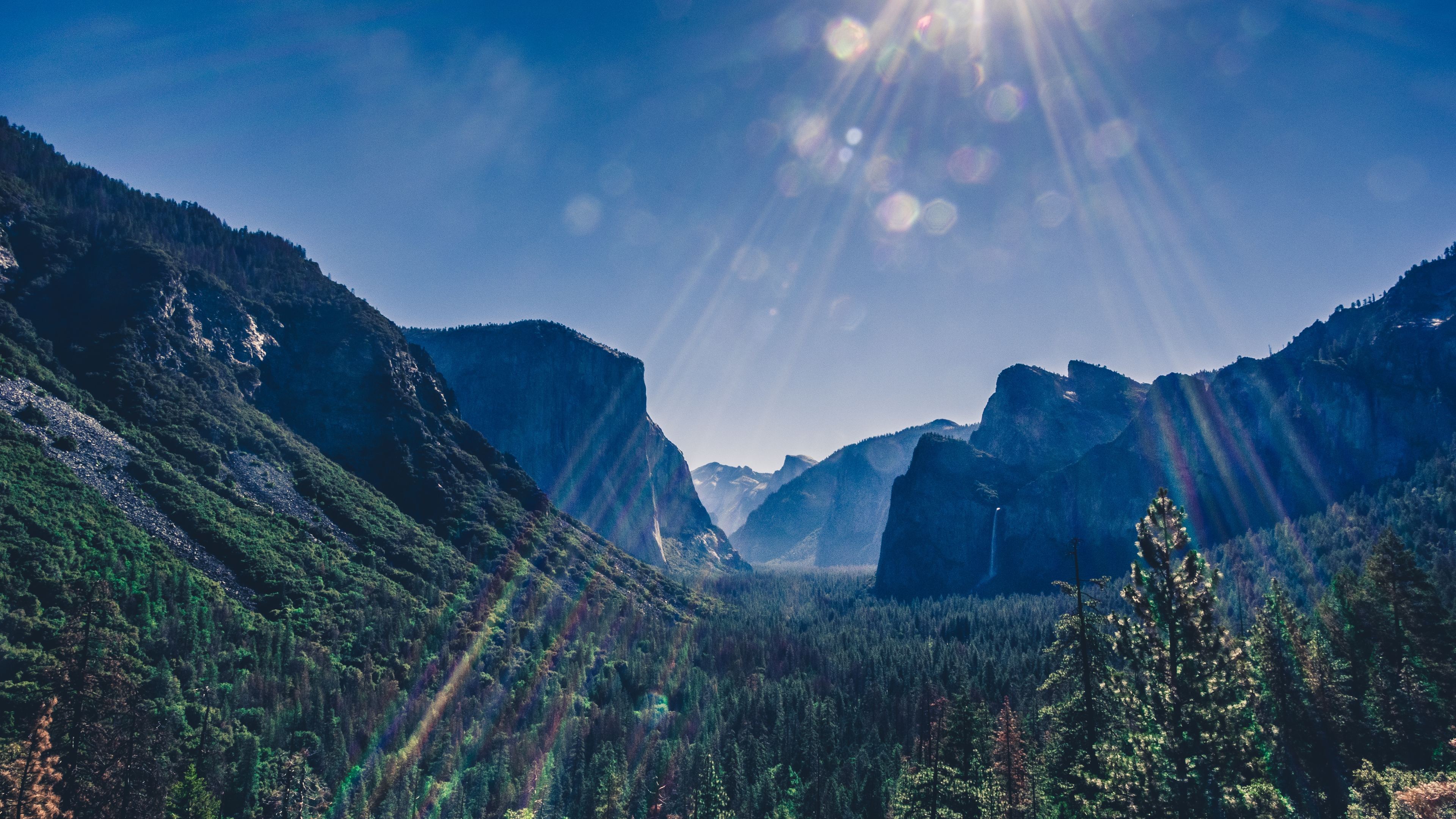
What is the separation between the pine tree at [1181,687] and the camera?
19.8m

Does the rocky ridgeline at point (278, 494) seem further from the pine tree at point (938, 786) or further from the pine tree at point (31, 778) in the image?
the pine tree at point (938, 786)

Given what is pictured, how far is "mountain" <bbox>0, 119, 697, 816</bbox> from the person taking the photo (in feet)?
184

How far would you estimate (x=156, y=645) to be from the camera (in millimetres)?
63156

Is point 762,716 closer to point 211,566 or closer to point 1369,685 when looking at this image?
point 1369,685

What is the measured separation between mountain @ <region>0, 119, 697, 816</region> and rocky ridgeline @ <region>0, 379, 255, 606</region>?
0.44m

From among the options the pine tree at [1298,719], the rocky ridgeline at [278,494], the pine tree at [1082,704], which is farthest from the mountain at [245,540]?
the pine tree at [1298,719]

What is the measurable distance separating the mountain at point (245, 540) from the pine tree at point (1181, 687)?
45314mm

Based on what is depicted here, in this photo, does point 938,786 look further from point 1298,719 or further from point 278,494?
point 278,494

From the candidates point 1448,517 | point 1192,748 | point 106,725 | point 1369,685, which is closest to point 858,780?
point 1369,685

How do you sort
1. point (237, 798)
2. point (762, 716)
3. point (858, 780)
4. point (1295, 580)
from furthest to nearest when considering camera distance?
point (1295, 580), point (762, 716), point (858, 780), point (237, 798)

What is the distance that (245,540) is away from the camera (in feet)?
304

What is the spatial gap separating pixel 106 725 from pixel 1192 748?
5117cm

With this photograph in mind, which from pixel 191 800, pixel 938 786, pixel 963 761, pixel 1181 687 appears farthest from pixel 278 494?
pixel 1181 687

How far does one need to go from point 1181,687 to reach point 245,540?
112324 millimetres
